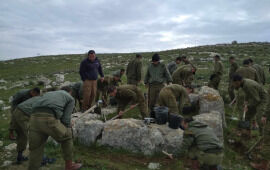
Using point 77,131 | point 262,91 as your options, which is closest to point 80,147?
point 77,131

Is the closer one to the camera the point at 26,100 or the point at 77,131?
the point at 26,100

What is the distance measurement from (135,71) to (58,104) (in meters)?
6.39

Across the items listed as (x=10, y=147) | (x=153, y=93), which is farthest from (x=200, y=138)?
(x=10, y=147)

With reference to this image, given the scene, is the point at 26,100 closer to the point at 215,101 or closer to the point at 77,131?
the point at 77,131

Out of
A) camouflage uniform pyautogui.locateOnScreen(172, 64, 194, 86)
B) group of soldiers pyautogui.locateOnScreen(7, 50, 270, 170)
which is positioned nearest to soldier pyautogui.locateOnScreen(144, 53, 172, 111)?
group of soldiers pyautogui.locateOnScreen(7, 50, 270, 170)

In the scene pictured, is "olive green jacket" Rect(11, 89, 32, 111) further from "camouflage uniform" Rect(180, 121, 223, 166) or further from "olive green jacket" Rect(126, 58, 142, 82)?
"olive green jacket" Rect(126, 58, 142, 82)

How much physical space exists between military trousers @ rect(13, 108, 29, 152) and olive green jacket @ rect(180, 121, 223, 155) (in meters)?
4.01

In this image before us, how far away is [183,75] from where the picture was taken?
10734mm

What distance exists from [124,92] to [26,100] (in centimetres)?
315

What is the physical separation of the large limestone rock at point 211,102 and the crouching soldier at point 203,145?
4060mm

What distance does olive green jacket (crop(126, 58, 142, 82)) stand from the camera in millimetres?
10812

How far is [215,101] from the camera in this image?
29.4 feet

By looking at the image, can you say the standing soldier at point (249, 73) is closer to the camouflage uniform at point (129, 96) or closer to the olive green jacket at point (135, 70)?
the olive green jacket at point (135, 70)

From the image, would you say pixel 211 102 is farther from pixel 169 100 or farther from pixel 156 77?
pixel 156 77
